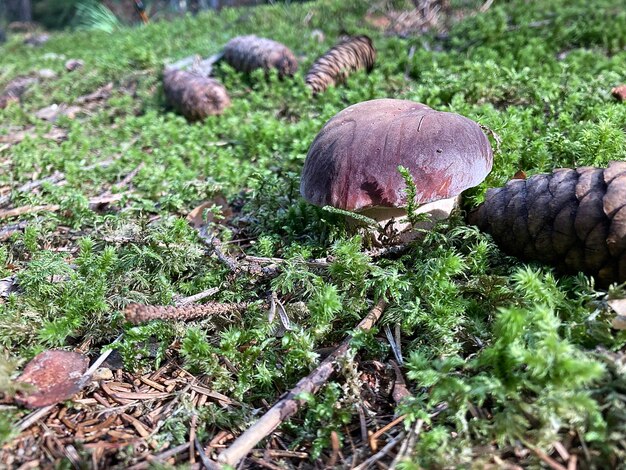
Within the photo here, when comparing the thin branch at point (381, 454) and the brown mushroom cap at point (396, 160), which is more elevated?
the brown mushroom cap at point (396, 160)

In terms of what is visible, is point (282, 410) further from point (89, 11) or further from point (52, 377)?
point (89, 11)

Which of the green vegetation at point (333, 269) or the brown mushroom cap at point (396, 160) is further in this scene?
the brown mushroom cap at point (396, 160)

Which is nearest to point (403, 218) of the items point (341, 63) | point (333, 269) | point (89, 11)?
point (333, 269)

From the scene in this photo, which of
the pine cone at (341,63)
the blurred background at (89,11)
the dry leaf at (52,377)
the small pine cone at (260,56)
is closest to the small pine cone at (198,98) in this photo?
the small pine cone at (260,56)

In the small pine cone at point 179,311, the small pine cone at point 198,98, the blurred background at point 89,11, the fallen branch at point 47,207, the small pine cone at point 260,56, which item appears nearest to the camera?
the small pine cone at point 179,311

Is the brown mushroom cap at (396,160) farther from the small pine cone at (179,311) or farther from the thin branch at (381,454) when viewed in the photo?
the thin branch at (381,454)

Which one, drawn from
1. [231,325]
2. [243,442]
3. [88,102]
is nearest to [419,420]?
[243,442]

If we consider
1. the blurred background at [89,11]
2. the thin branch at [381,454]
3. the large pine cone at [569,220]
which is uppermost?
the blurred background at [89,11]

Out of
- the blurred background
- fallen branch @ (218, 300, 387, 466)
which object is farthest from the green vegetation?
the blurred background

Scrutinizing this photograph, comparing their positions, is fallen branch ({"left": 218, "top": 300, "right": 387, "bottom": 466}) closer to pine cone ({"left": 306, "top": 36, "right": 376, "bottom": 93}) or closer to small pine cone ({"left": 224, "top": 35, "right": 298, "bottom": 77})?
pine cone ({"left": 306, "top": 36, "right": 376, "bottom": 93})

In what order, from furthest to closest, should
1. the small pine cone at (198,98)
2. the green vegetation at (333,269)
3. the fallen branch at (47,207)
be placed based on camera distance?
the small pine cone at (198,98)
the fallen branch at (47,207)
the green vegetation at (333,269)
